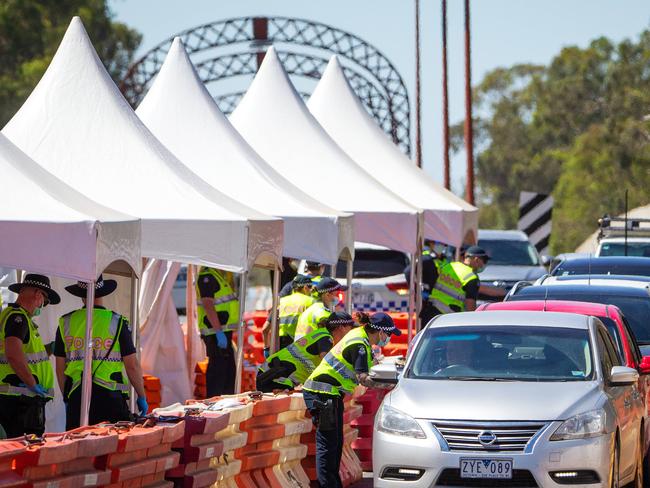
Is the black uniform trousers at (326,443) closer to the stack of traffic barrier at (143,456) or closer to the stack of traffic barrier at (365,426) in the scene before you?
the stack of traffic barrier at (143,456)

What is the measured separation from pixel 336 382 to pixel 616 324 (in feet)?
8.89

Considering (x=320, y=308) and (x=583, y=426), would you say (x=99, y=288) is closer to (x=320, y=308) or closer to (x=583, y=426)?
(x=320, y=308)

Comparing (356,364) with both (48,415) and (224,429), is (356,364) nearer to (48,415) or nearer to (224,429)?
(224,429)

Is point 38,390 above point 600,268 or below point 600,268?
below

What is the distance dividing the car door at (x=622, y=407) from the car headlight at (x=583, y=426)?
0.47 m

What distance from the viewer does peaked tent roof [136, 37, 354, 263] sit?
15727 mm

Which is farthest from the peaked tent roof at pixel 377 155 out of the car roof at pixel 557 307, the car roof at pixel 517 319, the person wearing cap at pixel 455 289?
the car roof at pixel 517 319

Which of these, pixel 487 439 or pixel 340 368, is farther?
pixel 340 368

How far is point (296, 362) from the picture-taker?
A: 1191 centimetres

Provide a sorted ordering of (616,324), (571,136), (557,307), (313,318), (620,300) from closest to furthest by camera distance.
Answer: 1. (313,318)
2. (616,324)
3. (557,307)
4. (620,300)
5. (571,136)

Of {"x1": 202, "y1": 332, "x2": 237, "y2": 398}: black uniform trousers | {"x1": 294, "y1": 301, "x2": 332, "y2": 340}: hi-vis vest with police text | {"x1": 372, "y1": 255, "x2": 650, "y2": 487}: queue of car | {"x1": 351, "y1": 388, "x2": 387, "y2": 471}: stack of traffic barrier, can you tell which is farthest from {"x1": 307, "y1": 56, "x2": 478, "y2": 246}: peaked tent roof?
{"x1": 372, "y1": 255, "x2": 650, "y2": 487}: queue of car

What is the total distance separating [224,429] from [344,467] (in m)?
2.56

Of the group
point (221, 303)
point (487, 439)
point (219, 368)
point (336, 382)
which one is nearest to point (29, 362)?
point (336, 382)

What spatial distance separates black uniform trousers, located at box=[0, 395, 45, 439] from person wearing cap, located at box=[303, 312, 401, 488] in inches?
79.7
